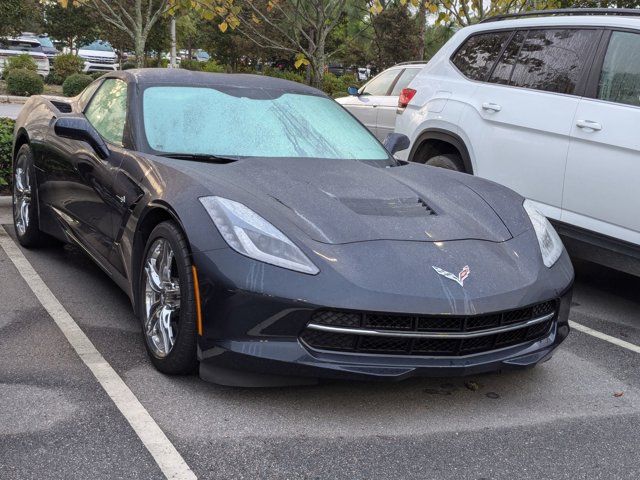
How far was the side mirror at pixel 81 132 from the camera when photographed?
4.49m

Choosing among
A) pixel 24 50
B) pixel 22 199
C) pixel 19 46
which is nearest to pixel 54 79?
pixel 24 50

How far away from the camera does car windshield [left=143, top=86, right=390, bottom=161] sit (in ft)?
14.5

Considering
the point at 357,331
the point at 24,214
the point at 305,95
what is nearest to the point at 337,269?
the point at 357,331

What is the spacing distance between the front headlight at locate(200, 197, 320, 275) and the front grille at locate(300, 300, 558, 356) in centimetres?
24

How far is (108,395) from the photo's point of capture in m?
3.56

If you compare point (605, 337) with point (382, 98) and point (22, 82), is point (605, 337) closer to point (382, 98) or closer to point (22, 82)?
point (382, 98)

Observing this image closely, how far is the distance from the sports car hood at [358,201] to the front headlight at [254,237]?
0.07m

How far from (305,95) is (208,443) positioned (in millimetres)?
2658

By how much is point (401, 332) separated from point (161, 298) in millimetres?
1169

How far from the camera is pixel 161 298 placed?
380cm

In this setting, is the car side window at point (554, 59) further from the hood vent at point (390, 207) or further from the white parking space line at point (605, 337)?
the hood vent at point (390, 207)

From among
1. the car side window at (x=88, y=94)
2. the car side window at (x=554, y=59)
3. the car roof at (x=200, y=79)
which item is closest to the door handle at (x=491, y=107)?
the car side window at (x=554, y=59)

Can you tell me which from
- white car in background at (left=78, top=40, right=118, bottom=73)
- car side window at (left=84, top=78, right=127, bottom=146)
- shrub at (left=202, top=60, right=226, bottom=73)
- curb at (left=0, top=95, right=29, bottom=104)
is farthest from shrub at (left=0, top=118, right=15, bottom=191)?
white car in background at (left=78, top=40, right=118, bottom=73)

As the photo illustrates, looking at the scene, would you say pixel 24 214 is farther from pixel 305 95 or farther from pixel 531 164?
A: pixel 531 164
